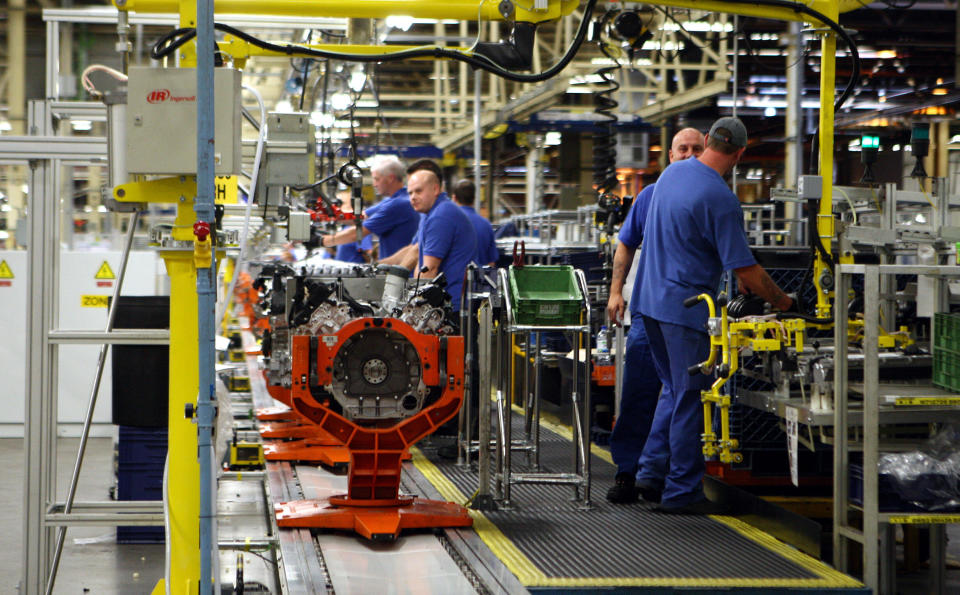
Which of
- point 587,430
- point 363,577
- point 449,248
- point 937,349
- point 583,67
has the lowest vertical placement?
point 363,577

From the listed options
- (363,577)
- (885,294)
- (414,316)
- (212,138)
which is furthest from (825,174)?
(212,138)

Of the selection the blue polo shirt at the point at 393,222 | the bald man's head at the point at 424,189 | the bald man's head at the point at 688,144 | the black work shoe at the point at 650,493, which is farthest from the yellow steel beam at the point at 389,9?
the blue polo shirt at the point at 393,222

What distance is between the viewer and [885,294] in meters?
5.78

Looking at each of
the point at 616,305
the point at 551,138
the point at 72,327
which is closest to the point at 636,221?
the point at 616,305

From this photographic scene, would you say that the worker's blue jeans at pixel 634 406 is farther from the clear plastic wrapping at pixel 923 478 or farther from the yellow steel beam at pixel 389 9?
the yellow steel beam at pixel 389 9

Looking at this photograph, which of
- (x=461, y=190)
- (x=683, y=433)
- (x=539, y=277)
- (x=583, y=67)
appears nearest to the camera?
(x=683, y=433)

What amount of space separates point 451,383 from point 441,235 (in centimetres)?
245

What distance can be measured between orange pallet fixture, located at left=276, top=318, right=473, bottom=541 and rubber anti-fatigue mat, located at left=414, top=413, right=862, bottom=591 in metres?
0.39

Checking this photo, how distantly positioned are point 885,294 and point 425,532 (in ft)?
8.98

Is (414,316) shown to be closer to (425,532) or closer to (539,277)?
(539,277)

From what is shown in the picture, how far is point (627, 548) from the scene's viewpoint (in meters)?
4.49

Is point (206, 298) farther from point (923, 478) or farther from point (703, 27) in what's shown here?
point (703, 27)

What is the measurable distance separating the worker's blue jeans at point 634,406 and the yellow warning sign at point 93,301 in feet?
18.5

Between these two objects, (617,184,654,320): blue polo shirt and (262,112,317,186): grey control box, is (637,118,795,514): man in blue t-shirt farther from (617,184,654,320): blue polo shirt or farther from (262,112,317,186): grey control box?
(262,112,317,186): grey control box
